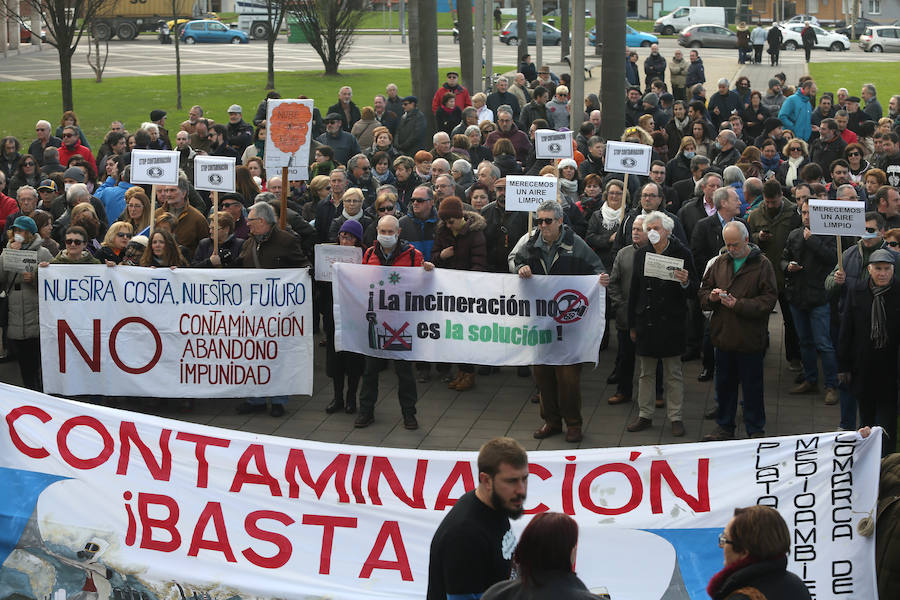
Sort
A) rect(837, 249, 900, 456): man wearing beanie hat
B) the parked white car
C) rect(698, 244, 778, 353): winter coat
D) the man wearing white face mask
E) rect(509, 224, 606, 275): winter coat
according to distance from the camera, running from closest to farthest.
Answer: rect(837, 249, 900, 456): man wearing beanie hat → rect(698, 244, 778, 353): winter coat → rect(509, 224, 606, 275): winter coat → the man wearing white face mask → the parked white car

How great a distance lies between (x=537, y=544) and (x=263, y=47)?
57264mm

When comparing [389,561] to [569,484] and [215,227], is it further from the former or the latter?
[215,227]

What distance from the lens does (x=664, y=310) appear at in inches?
387

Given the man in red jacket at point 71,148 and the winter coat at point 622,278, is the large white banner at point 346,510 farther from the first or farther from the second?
the man in red jacket at point 71,148

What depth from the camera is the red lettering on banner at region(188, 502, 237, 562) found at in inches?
266

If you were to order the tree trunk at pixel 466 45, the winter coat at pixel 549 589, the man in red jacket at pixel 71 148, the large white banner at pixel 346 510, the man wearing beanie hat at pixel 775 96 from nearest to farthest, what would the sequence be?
the winter coat at pixel 549 589
the large white banner at pixel 346 510
the man in red jacket at pixel 71 148
the man wearing beanie hat at pixel 775 96
the tree trunk at pixel 466 45

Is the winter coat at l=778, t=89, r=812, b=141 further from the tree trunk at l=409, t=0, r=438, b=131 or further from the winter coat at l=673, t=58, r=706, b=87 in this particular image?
the winter coat at l=673, t=58, r=706, b=87

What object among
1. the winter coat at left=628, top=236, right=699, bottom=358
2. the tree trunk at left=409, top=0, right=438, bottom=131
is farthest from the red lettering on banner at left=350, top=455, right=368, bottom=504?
the tree trunk at left=409, top=0, right=438, bottom=131

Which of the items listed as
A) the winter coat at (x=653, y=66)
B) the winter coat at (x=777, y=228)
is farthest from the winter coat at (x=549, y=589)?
the winter coat at (x=653, y=66)

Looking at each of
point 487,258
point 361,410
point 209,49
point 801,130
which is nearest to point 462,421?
point 361,410

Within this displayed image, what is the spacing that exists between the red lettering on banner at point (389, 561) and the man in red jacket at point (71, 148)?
1205 centimetres

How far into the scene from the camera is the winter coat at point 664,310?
32.2 feet

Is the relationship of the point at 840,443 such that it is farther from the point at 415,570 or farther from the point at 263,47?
the point at 263,47

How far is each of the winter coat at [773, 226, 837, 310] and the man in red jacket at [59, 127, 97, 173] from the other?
1065cm
